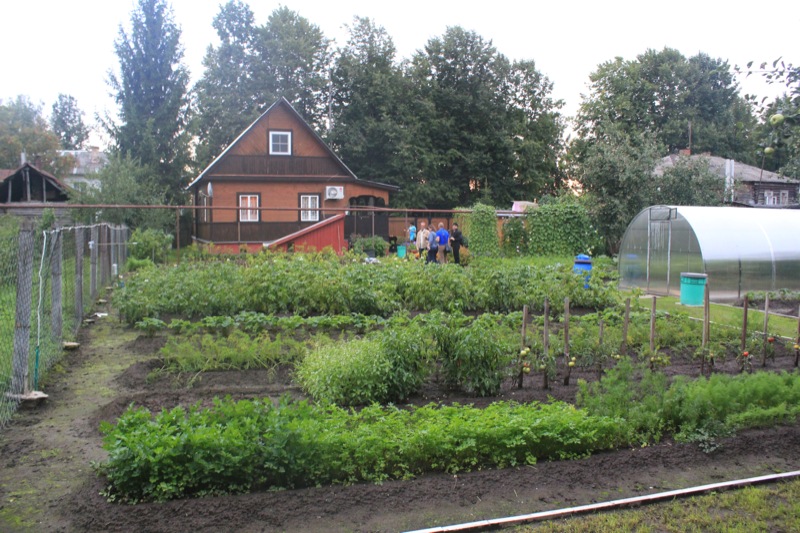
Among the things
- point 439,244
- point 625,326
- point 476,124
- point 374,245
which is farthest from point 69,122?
point 625,326

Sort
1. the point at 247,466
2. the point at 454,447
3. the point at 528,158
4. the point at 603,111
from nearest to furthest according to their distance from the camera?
the point at 247,466 → the point at 454,447 → the point at 528,158 → the point at 603,111

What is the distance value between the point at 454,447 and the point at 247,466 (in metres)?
1.57

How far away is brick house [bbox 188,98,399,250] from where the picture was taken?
31875 mm

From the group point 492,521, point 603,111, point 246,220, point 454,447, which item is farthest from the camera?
point 603,111

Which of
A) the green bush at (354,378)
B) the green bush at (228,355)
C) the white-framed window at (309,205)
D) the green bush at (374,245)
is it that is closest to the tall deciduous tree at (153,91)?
the white-framed window at (309,205)

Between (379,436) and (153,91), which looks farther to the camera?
(153,91)

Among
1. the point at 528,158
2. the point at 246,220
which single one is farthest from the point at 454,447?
the point at 528,158

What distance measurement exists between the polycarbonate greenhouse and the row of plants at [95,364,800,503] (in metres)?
10.9

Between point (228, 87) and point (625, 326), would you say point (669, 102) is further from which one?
point (625, 326)

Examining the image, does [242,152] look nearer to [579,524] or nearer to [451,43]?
[451,43]

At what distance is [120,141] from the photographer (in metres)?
40.1

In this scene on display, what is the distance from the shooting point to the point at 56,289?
32.4ft

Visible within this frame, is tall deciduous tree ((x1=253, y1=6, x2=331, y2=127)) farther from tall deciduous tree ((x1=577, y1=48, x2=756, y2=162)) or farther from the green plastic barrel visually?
the green plastic barrel

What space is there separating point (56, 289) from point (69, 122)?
94.1 m
